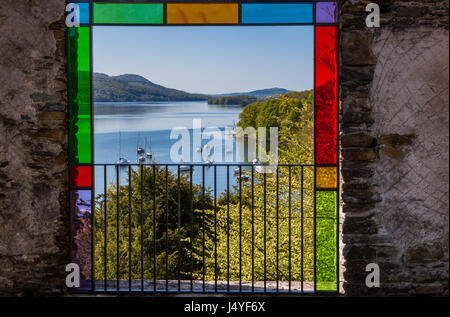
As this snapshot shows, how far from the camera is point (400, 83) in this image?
8.49 feet

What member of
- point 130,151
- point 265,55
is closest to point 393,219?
point 130,151

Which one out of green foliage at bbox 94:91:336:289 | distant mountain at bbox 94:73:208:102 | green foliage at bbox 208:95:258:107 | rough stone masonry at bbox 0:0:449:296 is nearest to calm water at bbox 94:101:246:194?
green foliage at bbox 208:95:258:107

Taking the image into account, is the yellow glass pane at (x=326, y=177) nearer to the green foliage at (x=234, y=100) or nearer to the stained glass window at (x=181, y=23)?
the stained glass window at (x=181, y=23)

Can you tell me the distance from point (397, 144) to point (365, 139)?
0.21 meters

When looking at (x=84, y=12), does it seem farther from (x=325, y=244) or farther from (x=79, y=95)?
(x=325, y=244)

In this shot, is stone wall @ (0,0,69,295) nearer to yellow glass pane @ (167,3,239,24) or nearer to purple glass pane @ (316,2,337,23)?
yellow glass pane @ (167,3,239,24)

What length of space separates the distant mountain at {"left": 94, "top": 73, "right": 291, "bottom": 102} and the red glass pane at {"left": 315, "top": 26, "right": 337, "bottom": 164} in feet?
53.2

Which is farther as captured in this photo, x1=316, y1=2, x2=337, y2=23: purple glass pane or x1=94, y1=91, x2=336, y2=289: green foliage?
x1=94, y1=91, x2=336, y2=289: green foliage

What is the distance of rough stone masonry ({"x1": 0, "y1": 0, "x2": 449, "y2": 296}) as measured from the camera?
102 inches

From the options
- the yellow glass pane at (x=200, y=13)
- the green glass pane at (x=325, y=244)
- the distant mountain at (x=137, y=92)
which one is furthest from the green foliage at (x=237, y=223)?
the distant mountain at (x=137, y=92)

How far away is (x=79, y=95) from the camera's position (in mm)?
2719

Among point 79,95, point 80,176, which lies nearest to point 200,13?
point 79,95

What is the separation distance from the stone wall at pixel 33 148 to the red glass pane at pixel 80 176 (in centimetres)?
6

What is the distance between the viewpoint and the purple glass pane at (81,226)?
8.97 feet
